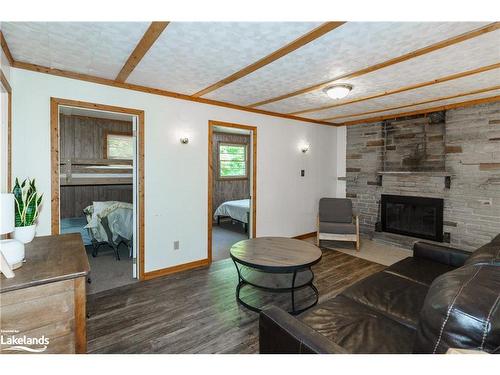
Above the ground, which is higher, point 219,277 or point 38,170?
point 38,170

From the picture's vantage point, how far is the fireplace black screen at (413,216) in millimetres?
4469

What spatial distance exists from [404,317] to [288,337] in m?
0.91

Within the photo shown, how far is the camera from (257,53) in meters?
2.34

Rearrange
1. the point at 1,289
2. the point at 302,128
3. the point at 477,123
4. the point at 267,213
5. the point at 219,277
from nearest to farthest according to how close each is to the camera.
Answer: the point at 1,289, the point at 219,277, the point at 477,123, the point at 267,213, the point at 302,128

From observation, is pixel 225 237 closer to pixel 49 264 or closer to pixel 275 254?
pixel 275 254

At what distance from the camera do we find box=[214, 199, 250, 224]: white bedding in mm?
5707

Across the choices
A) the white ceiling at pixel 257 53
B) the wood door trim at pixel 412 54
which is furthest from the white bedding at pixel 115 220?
the wood door trim at pixel 412 54

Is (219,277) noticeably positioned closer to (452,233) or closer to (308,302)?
(308,302)

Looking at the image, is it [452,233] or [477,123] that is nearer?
[477,123]

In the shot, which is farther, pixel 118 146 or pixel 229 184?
pixel 229 184

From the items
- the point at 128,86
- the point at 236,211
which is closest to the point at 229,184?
the point at 236,211
